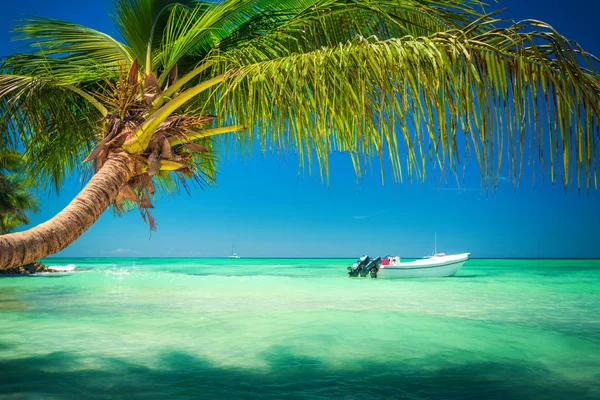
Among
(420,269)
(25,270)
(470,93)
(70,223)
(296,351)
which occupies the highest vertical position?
(470,93)

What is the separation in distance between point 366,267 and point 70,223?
19.4 meters

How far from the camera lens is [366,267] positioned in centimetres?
2172

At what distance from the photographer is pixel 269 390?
4.47 metres

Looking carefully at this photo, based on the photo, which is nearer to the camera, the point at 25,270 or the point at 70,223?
the point at 70,223

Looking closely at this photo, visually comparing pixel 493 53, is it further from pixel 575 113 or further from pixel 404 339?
pixel 404 339

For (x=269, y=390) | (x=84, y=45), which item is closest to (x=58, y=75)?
(x=84, y=45)

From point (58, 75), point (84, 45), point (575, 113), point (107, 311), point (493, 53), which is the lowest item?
point (107, 311)

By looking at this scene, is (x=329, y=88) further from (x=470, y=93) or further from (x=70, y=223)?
(x=70, y=223)

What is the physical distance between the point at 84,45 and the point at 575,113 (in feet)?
14.4

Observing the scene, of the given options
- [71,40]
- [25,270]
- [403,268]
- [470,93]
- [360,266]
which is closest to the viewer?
[470,93]

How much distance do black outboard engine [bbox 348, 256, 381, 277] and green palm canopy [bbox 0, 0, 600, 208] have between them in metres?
16.7

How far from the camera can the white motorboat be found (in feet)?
68.5

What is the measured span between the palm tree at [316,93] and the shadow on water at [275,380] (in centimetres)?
162

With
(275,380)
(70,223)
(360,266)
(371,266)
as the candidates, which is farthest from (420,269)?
(70,223)
